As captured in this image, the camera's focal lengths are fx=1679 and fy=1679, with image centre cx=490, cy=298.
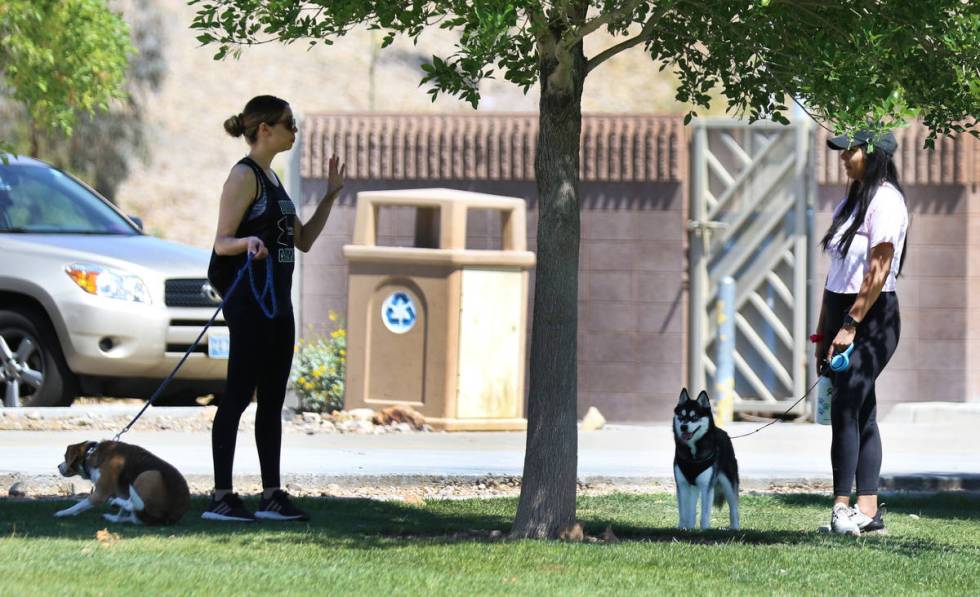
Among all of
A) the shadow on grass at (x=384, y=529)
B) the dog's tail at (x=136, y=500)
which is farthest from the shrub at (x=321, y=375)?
the dog's tail at (x=136, y=500)

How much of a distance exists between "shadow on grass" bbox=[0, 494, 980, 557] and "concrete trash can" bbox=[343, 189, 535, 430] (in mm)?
4264

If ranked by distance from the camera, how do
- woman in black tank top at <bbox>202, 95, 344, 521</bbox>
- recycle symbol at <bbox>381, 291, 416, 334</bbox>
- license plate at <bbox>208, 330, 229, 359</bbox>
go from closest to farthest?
1. woman in black tank top at <bbox>202, 95, 344, 521</bbox>
2. license plate at <bbox>208, 330, 229, 359</bbox>
3. recycle symbol at <bbox>381, 291, 416, 334</bbox>

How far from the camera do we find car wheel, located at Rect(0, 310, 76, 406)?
39.3 feet

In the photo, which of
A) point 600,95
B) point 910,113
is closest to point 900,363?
point 910,113

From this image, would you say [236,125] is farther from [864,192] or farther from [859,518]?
[859,518]

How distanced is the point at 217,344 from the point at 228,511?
16.1 feet

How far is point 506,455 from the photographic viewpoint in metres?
10.8

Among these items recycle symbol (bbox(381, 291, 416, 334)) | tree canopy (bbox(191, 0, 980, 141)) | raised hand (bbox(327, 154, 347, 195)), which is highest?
tree canopy (bbox(191, 0, 980, 141))

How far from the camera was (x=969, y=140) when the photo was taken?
1419 centimetres

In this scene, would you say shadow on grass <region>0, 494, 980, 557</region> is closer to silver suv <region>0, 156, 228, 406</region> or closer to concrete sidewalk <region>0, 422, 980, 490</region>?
concrete sidewalk <region>0, 422, 980, 490</region>

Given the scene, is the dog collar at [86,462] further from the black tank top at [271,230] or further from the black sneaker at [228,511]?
the black tank top at [271,230]

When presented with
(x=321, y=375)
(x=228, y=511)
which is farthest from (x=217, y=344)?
(x=228, y=511)

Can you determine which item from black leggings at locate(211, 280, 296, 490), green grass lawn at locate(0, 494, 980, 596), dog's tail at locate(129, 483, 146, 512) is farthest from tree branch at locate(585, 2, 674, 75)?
dog's tail at locate(129, 483, 146, 512)

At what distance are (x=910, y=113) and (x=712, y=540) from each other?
208 centimetres
